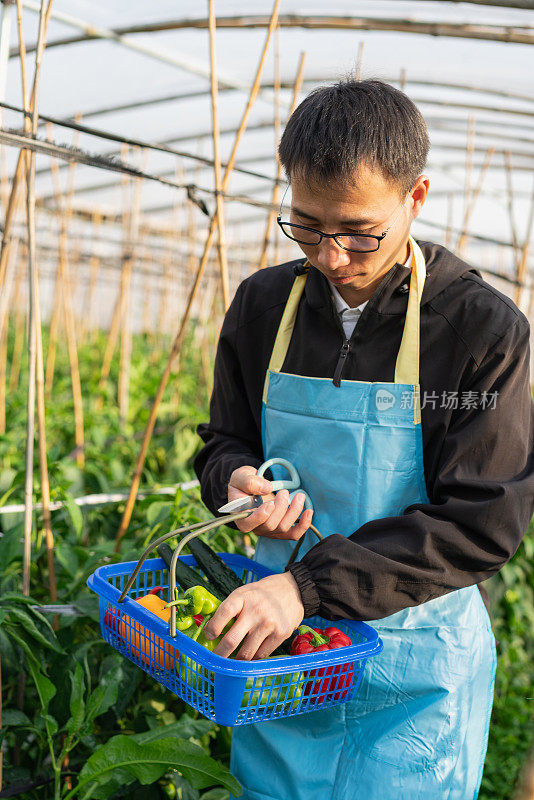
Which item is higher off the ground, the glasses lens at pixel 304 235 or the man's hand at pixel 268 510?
the glasses lens at pixel 304 235

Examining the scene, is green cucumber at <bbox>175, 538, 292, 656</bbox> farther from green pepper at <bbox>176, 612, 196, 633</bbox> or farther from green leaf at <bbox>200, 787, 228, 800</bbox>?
green leaf at <bbox>200, 787, 228, 800</bbox>

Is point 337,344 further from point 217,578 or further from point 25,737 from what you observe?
point 25,737

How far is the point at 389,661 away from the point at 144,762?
0.56 metres

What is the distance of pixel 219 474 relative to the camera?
1523 mm

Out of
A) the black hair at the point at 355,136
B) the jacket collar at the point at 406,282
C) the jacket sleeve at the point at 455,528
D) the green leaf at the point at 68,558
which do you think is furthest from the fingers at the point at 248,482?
the green leaf at the point at 68,558

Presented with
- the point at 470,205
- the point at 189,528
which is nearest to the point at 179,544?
the point at 189,528

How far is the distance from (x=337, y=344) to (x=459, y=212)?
824 cm

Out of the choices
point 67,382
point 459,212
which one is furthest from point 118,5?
point 459,212

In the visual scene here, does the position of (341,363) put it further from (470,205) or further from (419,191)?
(470,205)

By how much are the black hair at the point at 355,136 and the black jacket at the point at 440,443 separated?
22 centimetres

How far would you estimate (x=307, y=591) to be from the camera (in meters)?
1.24

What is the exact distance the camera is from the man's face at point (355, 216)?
1.23 meters

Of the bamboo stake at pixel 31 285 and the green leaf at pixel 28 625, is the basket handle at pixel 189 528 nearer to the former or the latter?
the green leaf at pixel 28 625

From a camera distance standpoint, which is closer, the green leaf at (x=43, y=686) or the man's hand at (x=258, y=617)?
the man's hand at (x=258, y=617)
